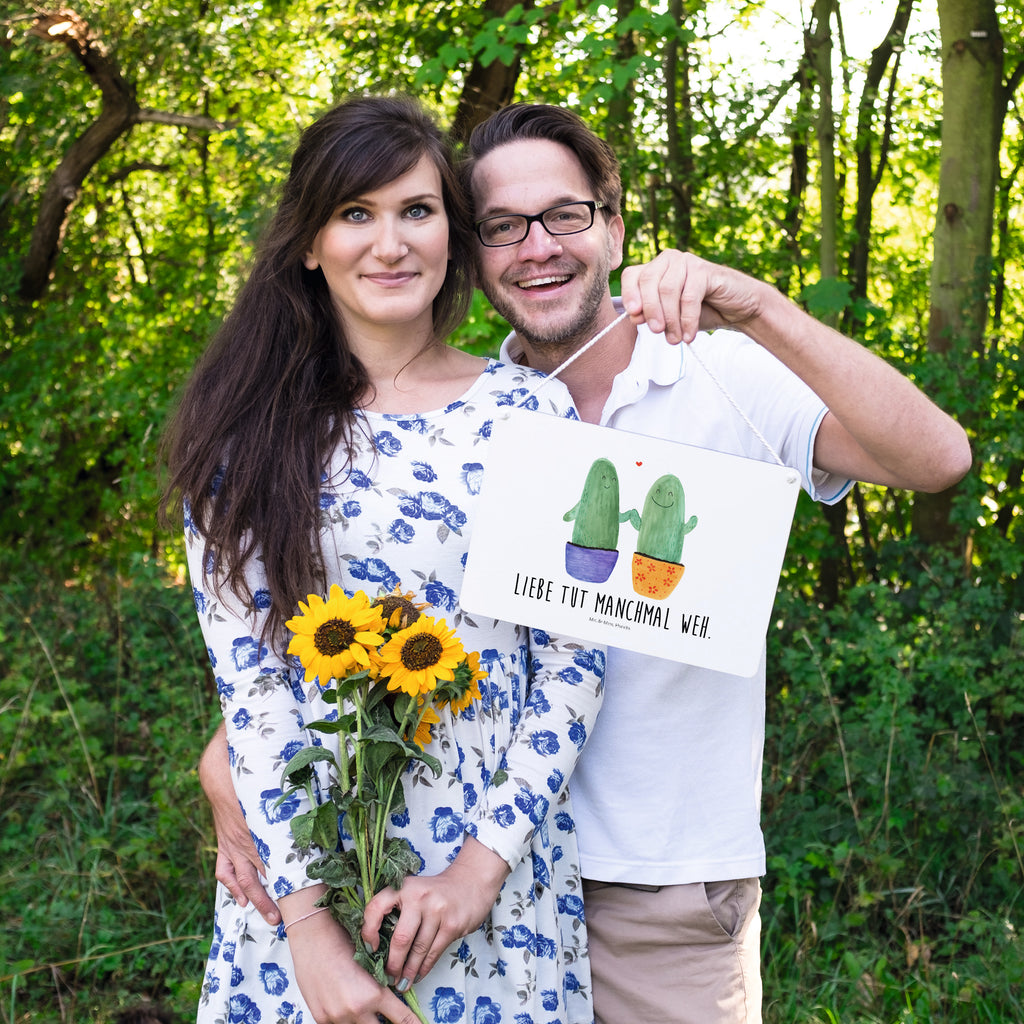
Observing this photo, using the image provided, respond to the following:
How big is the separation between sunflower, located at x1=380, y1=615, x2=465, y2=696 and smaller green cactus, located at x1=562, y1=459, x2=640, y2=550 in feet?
0.90

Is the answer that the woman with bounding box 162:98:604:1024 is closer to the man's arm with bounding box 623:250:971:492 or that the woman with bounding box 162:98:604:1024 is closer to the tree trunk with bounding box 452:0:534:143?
the man's arm with bounding box 623:250:971:492

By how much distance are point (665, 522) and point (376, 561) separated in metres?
0.52

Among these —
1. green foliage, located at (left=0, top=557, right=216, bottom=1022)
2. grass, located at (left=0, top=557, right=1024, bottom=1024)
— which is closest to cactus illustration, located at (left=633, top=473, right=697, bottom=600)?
grass, located at (left=0, top=557, right=1024, bottom=1024)

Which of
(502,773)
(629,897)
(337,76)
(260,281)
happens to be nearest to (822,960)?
(629,897)

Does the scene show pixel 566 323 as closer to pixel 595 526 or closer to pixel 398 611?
pixel 595 526

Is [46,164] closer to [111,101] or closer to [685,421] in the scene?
[111,101]

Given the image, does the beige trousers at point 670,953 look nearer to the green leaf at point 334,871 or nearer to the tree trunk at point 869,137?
the green leaf at point 334,871

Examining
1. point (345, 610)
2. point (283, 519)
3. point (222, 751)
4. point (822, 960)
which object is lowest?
point (822, 960)

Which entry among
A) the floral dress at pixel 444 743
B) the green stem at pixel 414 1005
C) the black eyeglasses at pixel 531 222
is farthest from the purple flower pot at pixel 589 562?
the black eyeglasses at pixel 531 222

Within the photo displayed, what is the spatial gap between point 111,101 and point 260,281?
5929 mm

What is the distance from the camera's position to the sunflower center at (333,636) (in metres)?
1.52

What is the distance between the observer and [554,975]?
180 cm

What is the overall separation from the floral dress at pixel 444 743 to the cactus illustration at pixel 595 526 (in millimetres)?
92

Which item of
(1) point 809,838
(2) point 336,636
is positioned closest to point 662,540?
(2) point 336,636
